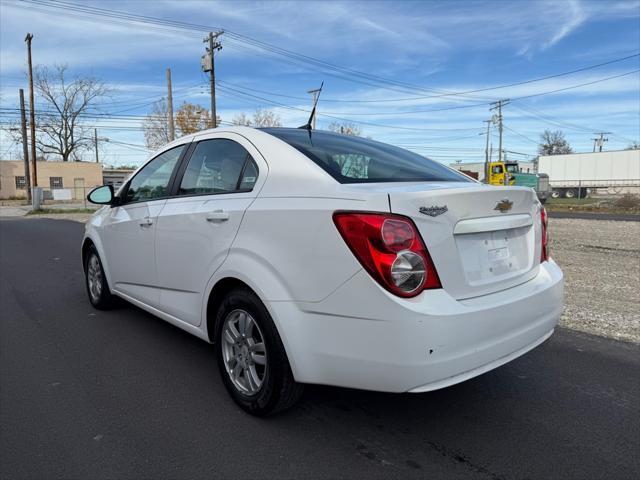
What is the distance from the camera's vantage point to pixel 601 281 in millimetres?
6555

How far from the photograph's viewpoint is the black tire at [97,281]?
16.1 ft

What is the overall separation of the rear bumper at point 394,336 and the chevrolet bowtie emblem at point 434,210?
37 centimetres

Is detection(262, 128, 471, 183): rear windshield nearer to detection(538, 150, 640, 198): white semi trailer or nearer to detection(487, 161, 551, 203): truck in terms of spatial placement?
detection(487, 161, 551, 203): truck

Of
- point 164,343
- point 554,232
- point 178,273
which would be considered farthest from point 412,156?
point 554,232

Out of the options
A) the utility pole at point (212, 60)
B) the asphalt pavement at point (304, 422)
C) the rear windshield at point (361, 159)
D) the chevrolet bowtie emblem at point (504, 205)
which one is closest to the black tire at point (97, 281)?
the asphalt pavement at point (304, 422)

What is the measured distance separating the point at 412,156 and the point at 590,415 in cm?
208

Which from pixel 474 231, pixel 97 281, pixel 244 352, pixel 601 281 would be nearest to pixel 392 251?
pixel 474 231

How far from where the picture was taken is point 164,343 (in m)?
4.15

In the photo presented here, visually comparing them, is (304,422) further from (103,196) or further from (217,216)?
(103,196)

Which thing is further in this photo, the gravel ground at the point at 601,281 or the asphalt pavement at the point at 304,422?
the gravel ground at the point at 601,281

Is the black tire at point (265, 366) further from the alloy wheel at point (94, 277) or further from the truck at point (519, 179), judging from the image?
the truck at point (519, 179)

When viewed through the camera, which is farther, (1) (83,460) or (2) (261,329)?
(2) (261,329)

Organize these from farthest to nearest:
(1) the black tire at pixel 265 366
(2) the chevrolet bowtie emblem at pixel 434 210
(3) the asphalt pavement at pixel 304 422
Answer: (1) the black tire at pixel 265 366 → (3) the asphalt pavement at pixel 304 422 → (2) the chevrolet bowtie emblem at pixel 434 210

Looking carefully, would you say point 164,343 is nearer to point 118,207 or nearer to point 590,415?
point 118,207
